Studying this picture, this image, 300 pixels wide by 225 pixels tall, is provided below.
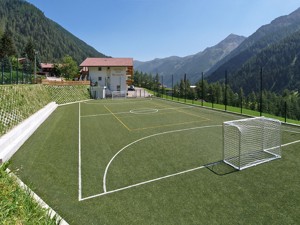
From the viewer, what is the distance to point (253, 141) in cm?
1084

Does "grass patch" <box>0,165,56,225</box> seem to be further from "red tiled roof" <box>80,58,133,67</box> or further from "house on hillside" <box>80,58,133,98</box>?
"red tiled roof" <box>80,58,133,67</box>

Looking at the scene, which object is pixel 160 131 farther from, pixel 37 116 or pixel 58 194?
pixel 37 116

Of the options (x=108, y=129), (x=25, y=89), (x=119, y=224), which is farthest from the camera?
(x=25, y=89)

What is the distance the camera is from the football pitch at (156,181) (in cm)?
565

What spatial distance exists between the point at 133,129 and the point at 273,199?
34.9ft

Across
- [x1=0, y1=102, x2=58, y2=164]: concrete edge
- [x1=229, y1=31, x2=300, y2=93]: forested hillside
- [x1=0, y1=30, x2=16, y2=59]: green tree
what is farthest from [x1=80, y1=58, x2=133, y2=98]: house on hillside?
[x1=229, y1=31, x2=300, y2=93]: forested hillside

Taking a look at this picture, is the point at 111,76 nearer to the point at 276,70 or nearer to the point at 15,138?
the point at 15,138

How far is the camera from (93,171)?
8477mm

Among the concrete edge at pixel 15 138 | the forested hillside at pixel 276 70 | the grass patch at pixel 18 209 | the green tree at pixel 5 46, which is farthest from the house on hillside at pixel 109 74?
the forested hillside at pixel 276 70

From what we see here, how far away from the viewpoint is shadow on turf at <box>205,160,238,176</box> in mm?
8142

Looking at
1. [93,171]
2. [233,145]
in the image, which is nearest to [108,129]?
[93,171]

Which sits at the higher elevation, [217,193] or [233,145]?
[233,145]

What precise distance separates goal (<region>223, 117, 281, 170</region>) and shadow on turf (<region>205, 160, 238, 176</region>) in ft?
1.19

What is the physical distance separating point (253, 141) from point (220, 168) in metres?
3.42
